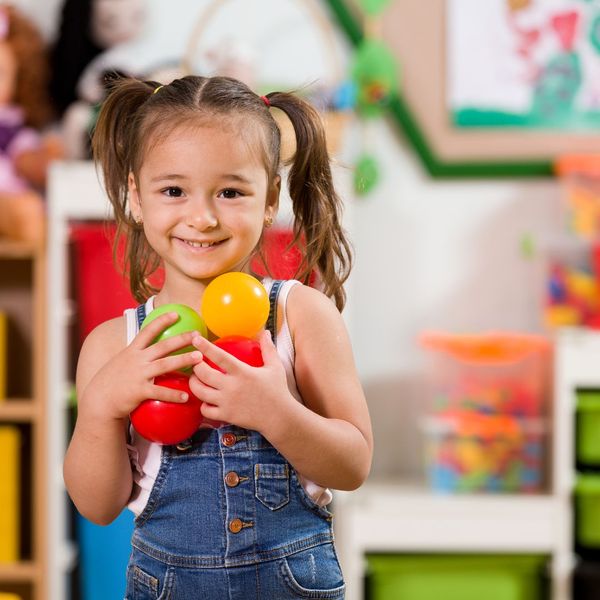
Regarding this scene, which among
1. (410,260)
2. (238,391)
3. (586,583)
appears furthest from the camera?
(410,260)

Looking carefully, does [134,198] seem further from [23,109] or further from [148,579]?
[23,109]

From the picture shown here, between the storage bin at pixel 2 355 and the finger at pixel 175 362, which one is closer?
the finger at pixel 175 362

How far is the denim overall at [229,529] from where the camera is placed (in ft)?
2.44

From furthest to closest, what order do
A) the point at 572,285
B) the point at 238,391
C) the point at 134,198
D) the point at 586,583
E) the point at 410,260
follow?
the point at 410,260, the point at 572,285, the point at 586,583, the point at 134,198, the point at 238,391

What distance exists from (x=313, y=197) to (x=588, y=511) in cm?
131

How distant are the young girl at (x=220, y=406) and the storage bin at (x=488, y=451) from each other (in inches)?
49.6

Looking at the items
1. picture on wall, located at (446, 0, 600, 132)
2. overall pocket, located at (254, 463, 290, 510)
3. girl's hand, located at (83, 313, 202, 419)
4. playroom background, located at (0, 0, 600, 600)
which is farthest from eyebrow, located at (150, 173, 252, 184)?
picture on wall, located at (446, 0, 600, 132)

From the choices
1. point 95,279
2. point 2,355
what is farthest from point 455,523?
point 2,355

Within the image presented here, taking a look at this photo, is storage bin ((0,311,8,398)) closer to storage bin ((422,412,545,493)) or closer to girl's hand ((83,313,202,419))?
storage bin ((422,412,545,493))

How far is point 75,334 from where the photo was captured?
6.72ft

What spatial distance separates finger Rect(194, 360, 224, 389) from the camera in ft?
2.30

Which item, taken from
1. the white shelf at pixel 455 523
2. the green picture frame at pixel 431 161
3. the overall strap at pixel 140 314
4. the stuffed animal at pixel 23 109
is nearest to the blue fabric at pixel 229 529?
the overall strap at pixel 140 314

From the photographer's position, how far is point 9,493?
6.57 feet

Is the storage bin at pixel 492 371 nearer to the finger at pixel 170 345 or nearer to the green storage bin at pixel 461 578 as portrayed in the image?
the green storage bin at pixel 461 578
